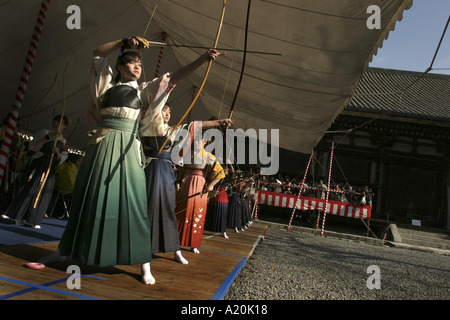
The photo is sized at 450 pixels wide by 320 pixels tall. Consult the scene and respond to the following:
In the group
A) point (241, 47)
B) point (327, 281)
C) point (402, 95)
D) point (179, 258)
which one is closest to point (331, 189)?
point (402, 95)

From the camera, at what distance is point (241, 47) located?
12.0 ft

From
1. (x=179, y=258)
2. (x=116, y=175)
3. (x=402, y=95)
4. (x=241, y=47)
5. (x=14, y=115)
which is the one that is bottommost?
(x=179, y=258)

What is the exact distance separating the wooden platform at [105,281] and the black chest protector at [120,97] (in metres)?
1.04

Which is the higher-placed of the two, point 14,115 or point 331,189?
point 14,115

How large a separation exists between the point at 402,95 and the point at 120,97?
1957 cm

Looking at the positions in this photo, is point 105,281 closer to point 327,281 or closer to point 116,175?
point 116,175

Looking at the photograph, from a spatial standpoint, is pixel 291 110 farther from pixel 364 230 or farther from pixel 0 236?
pixel 364 230

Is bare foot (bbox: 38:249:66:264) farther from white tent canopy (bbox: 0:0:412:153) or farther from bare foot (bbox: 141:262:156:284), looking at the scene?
white tent canopy (bbox: 0:0:412:153)

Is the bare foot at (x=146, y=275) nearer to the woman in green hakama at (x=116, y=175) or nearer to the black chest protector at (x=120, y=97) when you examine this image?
the woman in green hakama at (x=116, y=175)

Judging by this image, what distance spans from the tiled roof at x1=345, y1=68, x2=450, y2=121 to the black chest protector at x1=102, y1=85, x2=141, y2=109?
11.4 meters

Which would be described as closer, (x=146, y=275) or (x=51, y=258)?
(x=146, y=275)

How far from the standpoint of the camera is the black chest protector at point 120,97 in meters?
1.92

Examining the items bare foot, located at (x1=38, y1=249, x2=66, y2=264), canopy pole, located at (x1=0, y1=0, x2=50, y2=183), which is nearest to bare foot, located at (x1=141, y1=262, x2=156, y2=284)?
bare foot, located at (x1=38, y1=249, x2=66, y2=264)
